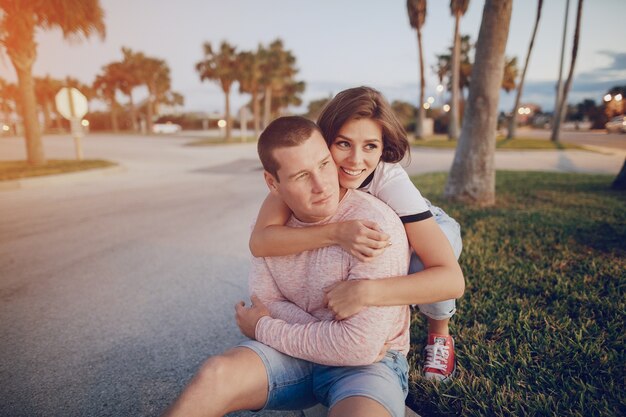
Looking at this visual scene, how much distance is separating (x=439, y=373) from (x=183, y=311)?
89.4 inches

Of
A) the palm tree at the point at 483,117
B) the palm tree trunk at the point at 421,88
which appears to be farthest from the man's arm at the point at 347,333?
the palm tree trunk at the point at 421,88

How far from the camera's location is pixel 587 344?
236 centimetres

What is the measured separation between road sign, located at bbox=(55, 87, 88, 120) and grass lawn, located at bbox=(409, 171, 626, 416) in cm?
1382

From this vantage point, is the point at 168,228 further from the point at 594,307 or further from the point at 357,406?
the point at 594,307

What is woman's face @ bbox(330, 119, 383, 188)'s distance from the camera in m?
2.08

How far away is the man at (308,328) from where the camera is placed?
1412 mm

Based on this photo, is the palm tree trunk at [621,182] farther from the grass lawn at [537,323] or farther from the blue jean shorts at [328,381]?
the blue jean shorts at [328,381]

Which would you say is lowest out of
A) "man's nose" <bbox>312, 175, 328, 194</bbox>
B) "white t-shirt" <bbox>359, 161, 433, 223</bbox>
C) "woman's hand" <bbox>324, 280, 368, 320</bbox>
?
"woman's hand" <bbox>324, 280, 368, 320</bbox>

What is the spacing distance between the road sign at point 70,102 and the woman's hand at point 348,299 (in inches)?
581

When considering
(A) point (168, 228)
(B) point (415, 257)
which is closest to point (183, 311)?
(B) point (415, 257)

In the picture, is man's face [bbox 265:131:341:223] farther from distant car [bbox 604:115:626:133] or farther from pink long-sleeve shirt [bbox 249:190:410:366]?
distant car [bbox 604:115:626:133]

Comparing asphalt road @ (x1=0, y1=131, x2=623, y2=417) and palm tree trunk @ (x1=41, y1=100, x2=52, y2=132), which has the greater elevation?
palm tree trunk @ (x1=41, y1=100, x2=52, y2=132)

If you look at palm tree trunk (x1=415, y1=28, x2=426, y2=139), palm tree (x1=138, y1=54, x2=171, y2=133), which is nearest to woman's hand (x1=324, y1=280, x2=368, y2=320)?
A: palm tree trunk (x1=415, y1=28, x2=426, y2=139)

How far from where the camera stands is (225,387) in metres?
1.39
